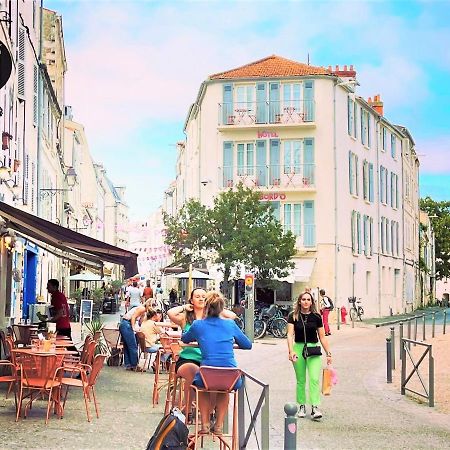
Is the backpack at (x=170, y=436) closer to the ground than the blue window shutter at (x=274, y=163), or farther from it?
closer to the ground

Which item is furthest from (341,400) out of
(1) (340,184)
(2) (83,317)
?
(1) (340,184)

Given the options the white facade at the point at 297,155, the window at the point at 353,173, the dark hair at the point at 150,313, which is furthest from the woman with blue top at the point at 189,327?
the window at the point at 353,173

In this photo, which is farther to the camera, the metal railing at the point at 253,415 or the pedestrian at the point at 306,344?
the pedestrian at the point at 306,344

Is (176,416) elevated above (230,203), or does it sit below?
below

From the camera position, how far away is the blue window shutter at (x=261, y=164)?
3972cm

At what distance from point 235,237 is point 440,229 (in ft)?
178

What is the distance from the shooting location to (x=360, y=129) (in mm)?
43594

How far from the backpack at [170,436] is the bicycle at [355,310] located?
3140 centimetres

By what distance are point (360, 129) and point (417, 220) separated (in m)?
19.8

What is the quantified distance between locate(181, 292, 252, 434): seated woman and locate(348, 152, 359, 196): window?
113 ft

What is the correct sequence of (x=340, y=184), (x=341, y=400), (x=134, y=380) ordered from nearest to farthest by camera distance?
(x=341, y=400) < (x=134, y=380) < (x=340, y=184)

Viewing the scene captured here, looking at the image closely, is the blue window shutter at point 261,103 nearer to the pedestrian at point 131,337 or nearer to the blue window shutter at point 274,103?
the blue window shutter at point 274,103

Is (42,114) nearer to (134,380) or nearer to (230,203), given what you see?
(230,203)

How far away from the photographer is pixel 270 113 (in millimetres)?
39844
